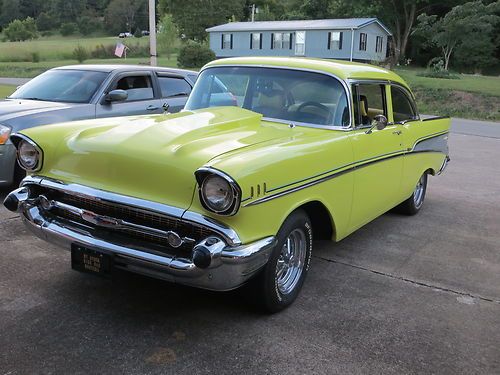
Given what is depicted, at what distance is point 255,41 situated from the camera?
4622 cm

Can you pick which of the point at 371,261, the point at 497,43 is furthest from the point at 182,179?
the point at 497,43

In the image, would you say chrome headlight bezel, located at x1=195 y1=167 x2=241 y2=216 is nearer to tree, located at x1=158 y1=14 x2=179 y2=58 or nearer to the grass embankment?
the grass embankment

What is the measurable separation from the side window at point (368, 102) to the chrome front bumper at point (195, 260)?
1.83 meters

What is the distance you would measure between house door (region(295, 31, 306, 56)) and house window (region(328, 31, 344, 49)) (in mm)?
2210

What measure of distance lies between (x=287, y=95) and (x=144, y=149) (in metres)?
1.61

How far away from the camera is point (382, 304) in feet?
12.7

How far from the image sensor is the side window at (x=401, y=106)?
18.3ft

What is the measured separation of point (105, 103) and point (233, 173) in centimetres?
462

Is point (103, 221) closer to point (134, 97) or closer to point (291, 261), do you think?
point (291, 261)

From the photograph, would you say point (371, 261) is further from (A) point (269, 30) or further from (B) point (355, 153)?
(A) point (269, 30)

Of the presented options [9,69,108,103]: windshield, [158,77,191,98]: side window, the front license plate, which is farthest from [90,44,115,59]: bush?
the front license plate

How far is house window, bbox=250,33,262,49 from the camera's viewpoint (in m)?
46.1

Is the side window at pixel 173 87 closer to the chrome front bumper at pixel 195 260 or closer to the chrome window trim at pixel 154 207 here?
the chrome window trim at pixel 154 207

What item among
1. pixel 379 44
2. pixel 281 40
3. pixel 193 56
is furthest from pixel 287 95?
pixel 379 44
